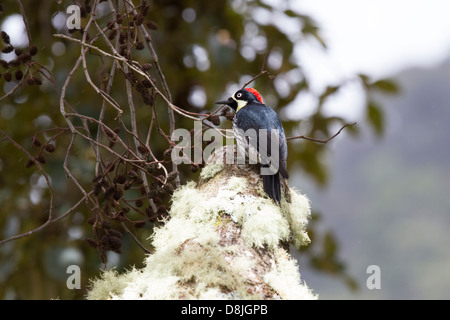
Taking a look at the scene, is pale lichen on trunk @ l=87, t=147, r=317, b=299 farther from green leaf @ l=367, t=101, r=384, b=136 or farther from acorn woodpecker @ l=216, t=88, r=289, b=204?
green leaf @ l=367, t=101, r=384, b=136

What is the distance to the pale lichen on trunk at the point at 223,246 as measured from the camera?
2256 millimetres

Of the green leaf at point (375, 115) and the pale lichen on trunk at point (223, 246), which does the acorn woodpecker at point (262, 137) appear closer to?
the pale lichen on trunk at point (223, 246)

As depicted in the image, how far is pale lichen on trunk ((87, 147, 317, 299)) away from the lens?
2256mm

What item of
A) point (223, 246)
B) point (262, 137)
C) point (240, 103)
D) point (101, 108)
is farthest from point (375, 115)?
point (223, 246)

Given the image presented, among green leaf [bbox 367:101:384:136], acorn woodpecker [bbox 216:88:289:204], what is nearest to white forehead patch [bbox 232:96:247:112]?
acorn woodpecker [bbox 216:88:289:204]

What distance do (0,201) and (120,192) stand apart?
2.52m

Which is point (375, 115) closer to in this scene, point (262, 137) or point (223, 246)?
point (262, 137)

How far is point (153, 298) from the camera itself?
7.20ft

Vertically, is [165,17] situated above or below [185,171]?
above

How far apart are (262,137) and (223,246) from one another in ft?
3.67

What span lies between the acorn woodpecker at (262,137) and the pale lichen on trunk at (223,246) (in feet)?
0.23

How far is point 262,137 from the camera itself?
3.46 metres
